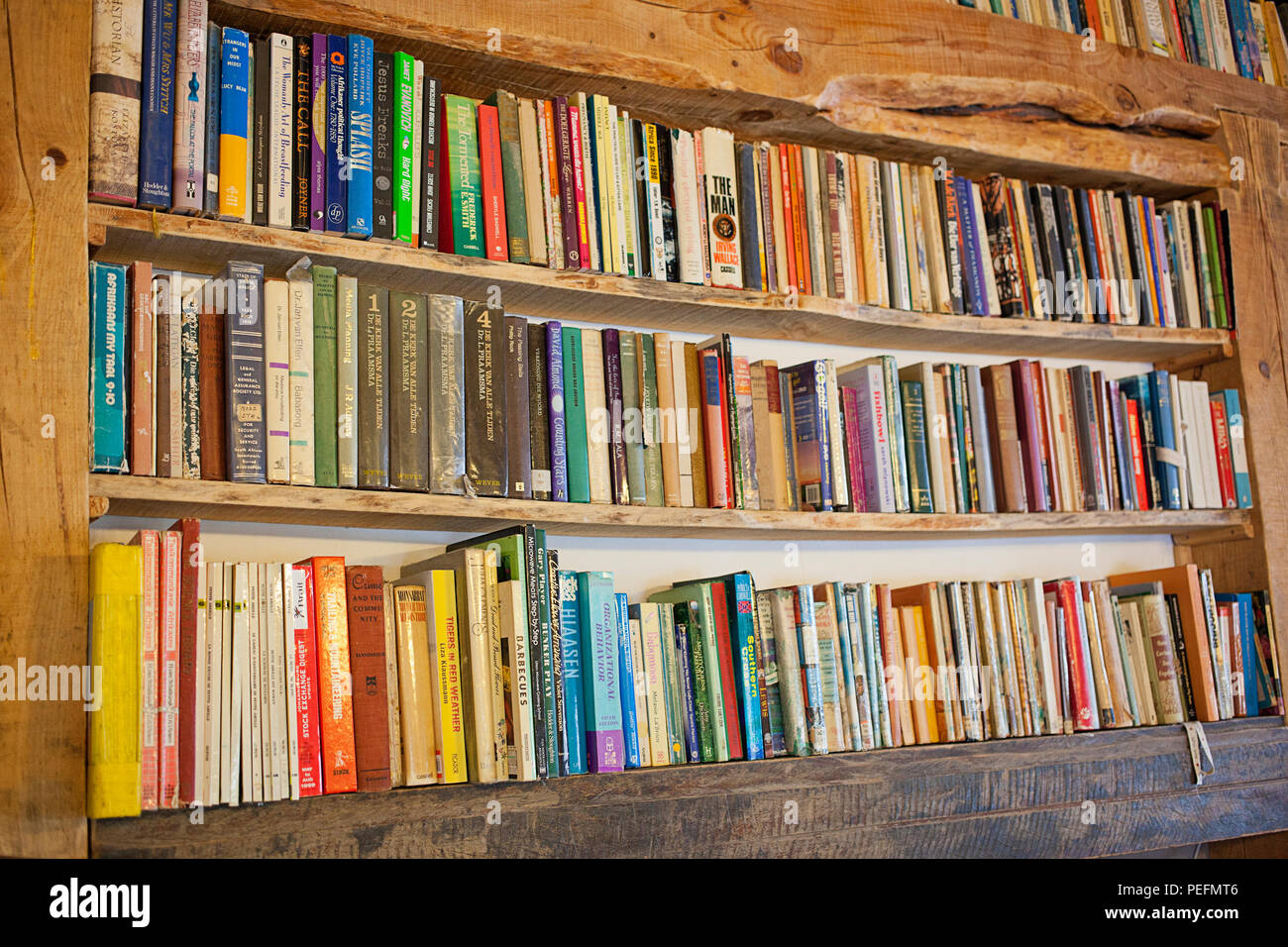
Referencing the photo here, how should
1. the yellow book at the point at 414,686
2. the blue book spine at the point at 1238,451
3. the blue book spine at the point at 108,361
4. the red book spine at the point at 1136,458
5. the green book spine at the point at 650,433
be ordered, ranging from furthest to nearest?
1. the blue book spine at the point at 1238,451
2. the red book spine at the point at 1136,458
3. the green book spine at the point at 650,433
4. the yellow book at the point at 414,686
5. the blue book spine at the point at 108,361

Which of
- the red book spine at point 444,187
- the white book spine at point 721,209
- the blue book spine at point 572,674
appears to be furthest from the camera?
the white book spine at point 721,209

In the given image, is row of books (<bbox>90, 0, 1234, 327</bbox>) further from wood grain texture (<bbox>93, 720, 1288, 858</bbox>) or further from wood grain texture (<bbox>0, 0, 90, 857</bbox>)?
wood grain texture (<bbox>93, 720, 1288, 858</bbox>)

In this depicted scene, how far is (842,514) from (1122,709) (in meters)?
0.76

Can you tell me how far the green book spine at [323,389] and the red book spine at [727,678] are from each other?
661mm

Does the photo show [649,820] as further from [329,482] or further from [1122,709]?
[1122,709]

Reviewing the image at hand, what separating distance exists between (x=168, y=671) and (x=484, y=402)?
609 millimetres

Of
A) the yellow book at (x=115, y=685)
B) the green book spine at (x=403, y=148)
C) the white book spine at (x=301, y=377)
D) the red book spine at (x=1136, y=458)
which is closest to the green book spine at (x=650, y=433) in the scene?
the green book spine at (x=403, y=148)

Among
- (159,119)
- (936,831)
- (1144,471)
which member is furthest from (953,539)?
(159,119)

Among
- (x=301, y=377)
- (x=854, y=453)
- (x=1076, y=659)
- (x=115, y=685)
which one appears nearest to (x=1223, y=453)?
(x=1076, y=659)

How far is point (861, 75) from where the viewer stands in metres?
2.27

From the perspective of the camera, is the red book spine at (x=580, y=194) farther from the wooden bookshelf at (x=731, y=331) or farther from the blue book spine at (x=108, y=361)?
the blue book spine at (x=108, y=361)

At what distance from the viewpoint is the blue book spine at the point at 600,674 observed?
178cm

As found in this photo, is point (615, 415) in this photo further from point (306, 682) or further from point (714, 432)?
point (306, 682)

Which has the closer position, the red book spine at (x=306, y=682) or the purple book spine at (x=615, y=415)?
the red book spine at (x=306, y=682)
